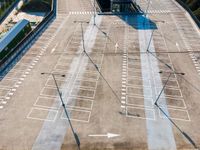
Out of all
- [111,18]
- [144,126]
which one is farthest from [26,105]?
[111,18]

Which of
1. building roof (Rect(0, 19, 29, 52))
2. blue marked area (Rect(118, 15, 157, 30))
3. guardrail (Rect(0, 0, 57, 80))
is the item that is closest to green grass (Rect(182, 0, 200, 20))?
blue marked area (Rect(118, 15, 157, 30))

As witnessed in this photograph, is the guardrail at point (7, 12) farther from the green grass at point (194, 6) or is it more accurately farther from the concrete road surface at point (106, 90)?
the green grass at point (194, 6)

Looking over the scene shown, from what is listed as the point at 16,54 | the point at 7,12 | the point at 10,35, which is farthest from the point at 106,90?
the point at 7,12

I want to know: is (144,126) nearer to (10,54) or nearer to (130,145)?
(130,145)

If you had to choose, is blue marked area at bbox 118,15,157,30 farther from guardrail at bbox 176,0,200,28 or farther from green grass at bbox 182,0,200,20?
green grass at bbox 182,0,200,20

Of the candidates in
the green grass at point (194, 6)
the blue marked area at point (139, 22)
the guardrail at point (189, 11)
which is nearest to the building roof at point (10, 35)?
the blue marked area at point (139, 22)

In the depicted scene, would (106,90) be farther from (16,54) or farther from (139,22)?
(139,22)

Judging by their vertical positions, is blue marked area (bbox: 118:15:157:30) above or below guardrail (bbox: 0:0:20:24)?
above

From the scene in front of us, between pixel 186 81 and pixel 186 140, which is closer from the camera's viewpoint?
pixel 186 140

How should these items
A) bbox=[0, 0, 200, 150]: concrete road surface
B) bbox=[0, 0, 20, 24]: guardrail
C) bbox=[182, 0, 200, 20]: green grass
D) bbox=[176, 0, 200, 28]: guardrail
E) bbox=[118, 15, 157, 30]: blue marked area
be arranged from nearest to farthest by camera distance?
bbox=[0, 0, 200, 150]: concrete road surface, bbox=[118, 15, 157, 30]: blue marked area, bbox=[176, 0, 200, 28]: guardrail, bbox=[182, 0, 200, 20]: green grass, bbox=[0, 0, 20, 24]: guardrail
